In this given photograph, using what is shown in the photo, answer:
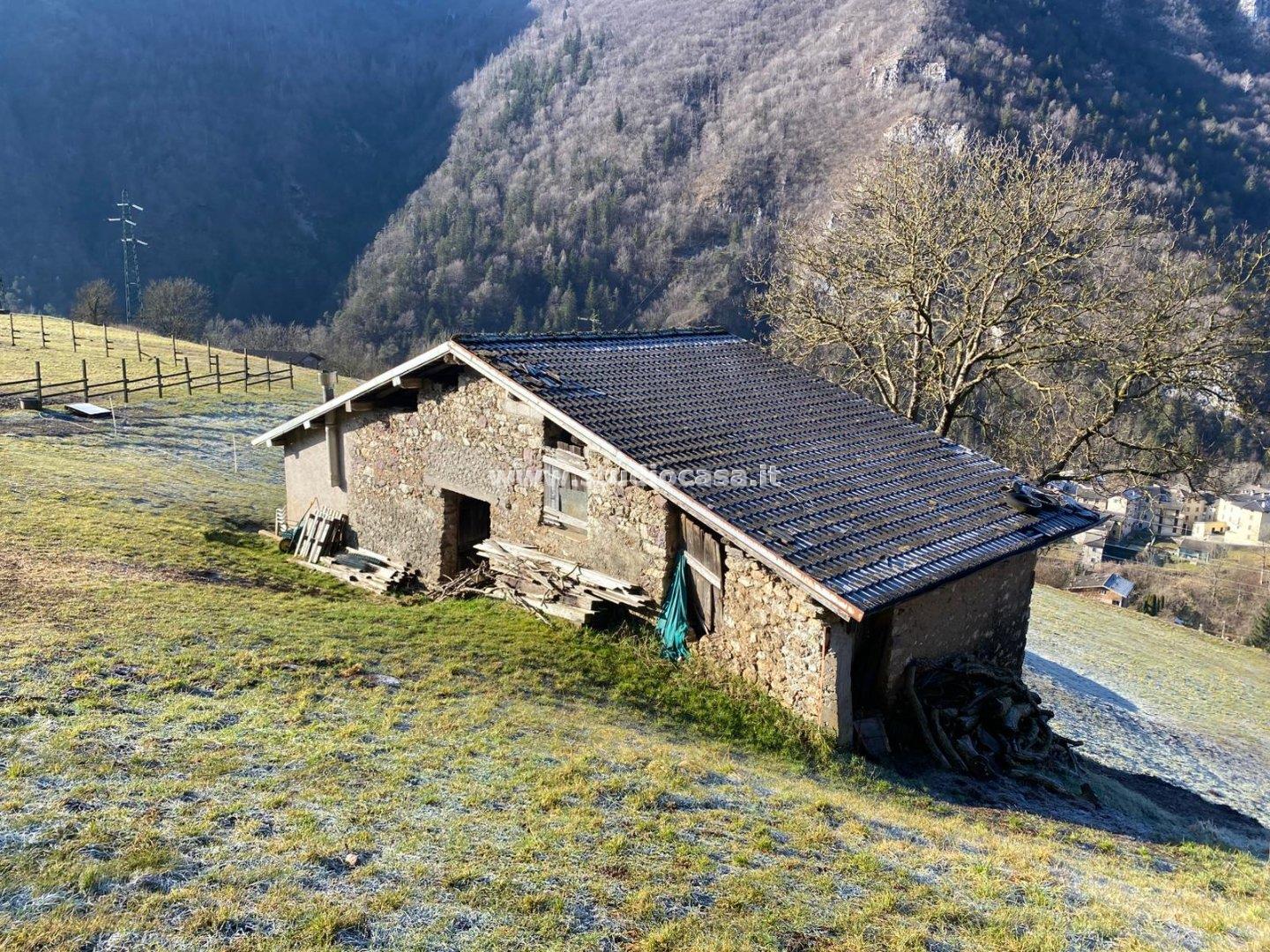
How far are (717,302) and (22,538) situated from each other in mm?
75829

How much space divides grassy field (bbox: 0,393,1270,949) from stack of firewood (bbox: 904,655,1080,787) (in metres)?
1.34

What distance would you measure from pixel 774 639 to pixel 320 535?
32.1ft

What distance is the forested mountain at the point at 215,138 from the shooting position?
4811 inches

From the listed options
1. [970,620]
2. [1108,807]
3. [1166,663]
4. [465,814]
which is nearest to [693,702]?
[465,814]

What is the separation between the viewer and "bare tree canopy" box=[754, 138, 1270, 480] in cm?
1972

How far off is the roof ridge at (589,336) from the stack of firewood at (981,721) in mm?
7909

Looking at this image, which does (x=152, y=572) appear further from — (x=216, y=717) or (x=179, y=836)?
(x=179, y=836)

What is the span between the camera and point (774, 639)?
10.2 metres

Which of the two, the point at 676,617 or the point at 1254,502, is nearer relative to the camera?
the point at 676,617

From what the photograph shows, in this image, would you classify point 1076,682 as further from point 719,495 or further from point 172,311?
point 172,311

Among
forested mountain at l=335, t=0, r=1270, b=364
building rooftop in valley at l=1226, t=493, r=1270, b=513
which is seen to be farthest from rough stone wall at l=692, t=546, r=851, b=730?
building rooftop in valley at l=1226, t=493, r=1270, b=513

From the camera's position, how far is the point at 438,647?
11.4 metres

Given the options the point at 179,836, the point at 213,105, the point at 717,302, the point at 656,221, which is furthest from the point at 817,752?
the point at 213,105

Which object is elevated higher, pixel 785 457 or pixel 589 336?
pixel 589 336
